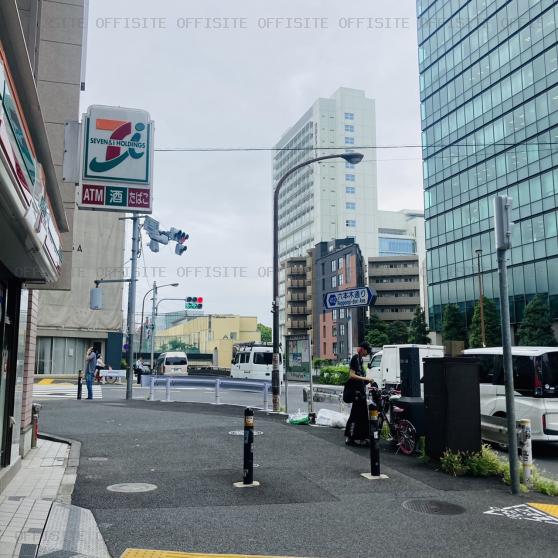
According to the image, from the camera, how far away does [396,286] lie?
9550 cm

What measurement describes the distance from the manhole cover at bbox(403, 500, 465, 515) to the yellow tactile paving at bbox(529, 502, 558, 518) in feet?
2.99

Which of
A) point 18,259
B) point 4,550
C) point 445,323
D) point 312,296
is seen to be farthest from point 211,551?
point 312,296

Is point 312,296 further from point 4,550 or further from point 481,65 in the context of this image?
point 4,550

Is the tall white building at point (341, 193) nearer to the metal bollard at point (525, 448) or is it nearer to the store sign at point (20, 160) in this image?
the metal bollard at point (525, 448)

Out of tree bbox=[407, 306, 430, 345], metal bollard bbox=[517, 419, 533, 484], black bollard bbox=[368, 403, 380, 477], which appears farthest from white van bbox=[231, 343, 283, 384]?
tree bbox=[407, 306, 430, 345]

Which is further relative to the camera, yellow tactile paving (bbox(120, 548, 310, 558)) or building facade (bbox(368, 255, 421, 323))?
building facade (bbox(368, 255, 421, 323))

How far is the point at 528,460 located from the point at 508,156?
46459 mm

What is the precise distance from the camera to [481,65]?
53969 millimetres

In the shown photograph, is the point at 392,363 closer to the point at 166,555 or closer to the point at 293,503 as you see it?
the point at 293,503

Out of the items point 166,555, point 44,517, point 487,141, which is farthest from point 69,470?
point 487,141

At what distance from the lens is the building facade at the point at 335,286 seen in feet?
271

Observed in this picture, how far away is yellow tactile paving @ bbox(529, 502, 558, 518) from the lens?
6344 mm

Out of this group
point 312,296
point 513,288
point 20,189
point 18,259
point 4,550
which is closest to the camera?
point 20,189

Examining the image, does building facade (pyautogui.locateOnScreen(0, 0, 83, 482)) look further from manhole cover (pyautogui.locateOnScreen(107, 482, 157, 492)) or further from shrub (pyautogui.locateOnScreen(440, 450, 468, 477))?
shrub (pyautogui.locateOnScreen(440, 450, 468, 477))
